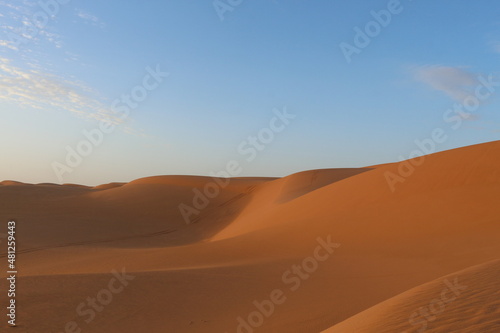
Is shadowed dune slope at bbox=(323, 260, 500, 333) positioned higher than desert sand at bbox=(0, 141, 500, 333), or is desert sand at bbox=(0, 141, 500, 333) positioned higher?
desert sand at bbox=(0, 141, 500, 333)

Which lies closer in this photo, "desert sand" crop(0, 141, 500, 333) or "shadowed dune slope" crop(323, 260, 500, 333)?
"shadowed dune slope" crop(323, 260, 500, 333)

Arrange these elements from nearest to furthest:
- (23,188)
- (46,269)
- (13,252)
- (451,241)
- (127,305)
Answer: (127,305)
(451,241)
(46,269)
(13,252)
(23,188)

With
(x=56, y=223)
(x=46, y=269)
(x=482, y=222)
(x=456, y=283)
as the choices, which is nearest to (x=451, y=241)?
(x=482, y=222)

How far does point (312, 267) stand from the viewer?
32.0 feet

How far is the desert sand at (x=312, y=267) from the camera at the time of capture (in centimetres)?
569

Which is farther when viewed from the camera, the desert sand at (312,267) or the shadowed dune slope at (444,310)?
the desert sand at (312,267)

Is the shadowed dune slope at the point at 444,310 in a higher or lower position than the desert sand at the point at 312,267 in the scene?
lower

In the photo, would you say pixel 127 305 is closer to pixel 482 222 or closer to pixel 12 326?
pixel 12 326

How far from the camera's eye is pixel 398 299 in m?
5.54

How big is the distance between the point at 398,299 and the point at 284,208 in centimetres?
1596

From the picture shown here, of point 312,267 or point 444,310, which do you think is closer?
point 444,310

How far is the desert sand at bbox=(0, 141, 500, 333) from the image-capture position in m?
5.69

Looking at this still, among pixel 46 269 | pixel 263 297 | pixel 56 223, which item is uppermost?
pixel 56 223

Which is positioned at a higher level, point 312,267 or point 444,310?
point 312,267
